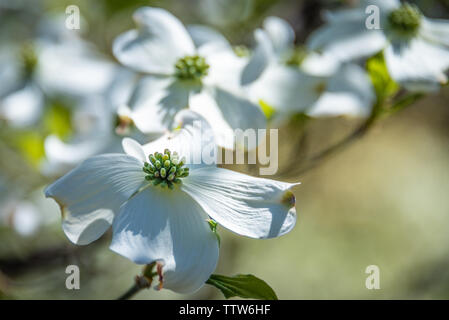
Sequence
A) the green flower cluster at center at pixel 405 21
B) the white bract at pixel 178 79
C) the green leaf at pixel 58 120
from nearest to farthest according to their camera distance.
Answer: the white bract at pixel 178 79 < the green flower cluster at center at pixel 405 21 < the green leaf at pixel 58 120

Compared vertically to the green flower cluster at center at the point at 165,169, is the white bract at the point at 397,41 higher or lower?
higher

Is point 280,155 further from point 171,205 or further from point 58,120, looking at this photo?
point 171,205

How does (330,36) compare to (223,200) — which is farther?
(330,36)

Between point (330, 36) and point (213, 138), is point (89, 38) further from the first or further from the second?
point (213, 138)

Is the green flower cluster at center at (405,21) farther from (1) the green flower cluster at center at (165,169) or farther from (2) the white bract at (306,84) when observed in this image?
(1) the green flower cluster at center at (165,169)

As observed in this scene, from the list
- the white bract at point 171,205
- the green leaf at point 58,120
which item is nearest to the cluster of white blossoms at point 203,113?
the white bract at point 171,205

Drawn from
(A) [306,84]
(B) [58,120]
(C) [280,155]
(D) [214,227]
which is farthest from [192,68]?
(C) [280,155]
